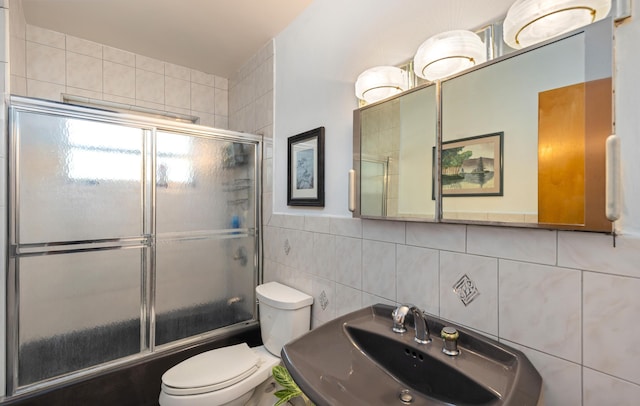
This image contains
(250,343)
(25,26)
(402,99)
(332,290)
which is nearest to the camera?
(402,99)

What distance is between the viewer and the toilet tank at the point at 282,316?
1598 millimetres

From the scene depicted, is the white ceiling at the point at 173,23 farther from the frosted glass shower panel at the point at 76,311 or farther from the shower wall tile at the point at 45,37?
the frosted glass shower panel at the point at 76,311

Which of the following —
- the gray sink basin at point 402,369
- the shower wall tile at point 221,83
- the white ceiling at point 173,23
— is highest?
the white ceiling at point 173,23

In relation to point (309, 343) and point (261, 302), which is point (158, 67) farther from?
point (309, 343)

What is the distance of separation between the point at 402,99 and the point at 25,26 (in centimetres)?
250

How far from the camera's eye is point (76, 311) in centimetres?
158

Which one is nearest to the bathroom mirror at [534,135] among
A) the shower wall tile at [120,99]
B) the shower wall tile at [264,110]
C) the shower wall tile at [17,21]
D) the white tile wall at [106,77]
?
the shower wall tile at [264,110]

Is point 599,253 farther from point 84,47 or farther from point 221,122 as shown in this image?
point 84,47

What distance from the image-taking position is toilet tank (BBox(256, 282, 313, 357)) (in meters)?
1.60

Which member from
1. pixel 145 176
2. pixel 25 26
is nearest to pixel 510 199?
Answer: pixel 145 176

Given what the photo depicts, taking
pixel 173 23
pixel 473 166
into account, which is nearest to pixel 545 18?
pixel 473 166

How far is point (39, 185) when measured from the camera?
147 centimetres

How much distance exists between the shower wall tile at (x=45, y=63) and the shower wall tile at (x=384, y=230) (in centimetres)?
233

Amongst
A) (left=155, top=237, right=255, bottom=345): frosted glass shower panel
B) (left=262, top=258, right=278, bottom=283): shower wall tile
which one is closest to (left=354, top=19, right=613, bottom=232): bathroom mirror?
(left=262, top=258, right=278, bottom=283): shower wall tile
